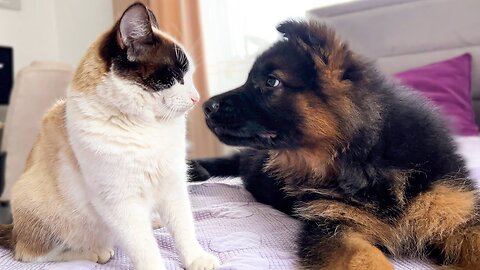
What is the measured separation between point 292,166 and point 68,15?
318cm

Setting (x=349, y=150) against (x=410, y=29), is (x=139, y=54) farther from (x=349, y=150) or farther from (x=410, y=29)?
(x=410, y=29)

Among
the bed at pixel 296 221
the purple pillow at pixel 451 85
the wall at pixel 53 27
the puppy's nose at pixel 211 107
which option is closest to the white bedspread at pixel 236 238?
the bed at pixel 296 221

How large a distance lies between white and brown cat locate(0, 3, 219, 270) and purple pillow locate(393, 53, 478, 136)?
1436mm

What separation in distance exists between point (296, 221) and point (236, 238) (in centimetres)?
22

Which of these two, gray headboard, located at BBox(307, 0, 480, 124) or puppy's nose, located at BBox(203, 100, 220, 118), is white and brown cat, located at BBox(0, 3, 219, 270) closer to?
puppy's nose, located at BBox(203, 100, 220, 118)

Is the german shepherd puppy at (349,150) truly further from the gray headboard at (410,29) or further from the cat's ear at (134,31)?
the gray headboard at (410,29)

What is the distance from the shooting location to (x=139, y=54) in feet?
3.20

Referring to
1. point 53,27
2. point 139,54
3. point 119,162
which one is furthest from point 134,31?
point 53,27

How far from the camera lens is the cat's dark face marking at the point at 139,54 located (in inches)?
37.7

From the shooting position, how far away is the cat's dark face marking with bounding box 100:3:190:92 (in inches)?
37.7

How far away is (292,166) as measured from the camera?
1229 millimetres

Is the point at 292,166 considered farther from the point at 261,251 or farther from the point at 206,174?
the point at 206,174

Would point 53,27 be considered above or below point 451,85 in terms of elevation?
above

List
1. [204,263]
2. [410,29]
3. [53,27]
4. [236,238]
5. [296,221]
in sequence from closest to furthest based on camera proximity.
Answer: [204,263], [236,238], [296,221], [410,29], [53,27]
